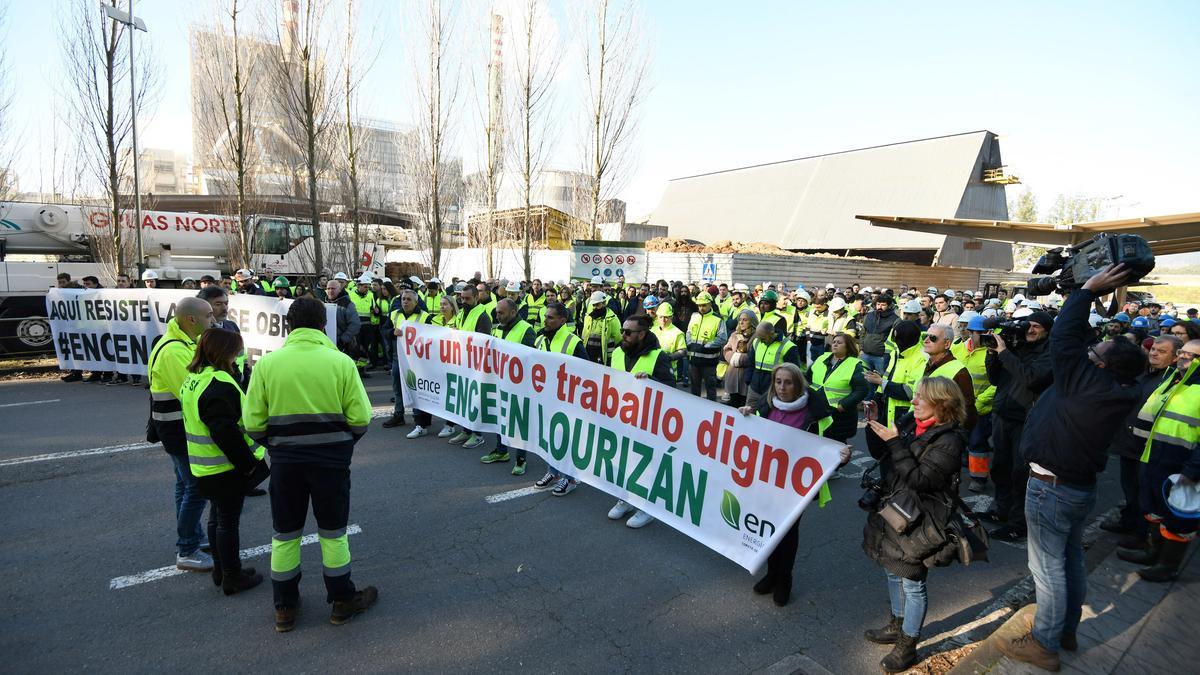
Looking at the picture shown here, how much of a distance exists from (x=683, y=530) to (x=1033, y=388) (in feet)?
10.8

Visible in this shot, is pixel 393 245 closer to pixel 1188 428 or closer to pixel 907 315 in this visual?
pixel 907 315

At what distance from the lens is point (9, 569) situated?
420 cm

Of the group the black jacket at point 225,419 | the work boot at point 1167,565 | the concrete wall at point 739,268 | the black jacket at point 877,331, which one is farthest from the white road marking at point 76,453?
the concrete wall at point 739,268

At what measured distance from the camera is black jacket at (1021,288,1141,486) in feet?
9.89

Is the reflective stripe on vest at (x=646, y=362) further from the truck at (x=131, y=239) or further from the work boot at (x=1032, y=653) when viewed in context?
the truck at (x=131, y=239)

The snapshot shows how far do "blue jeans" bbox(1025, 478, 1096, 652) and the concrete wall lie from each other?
71.5 ft

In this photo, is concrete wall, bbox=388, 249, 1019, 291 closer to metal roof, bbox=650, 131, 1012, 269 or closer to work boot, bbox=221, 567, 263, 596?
metal roof, bbox=650, 131, 1012, 269

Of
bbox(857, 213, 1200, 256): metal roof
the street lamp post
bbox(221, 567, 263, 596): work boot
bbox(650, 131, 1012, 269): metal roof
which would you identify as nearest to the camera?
bbox(221, 567, 263, 596): work boot

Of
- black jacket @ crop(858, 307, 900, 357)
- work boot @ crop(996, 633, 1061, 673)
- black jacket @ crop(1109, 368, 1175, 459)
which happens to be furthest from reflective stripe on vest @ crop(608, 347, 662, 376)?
black jacket @ crop(858, 307, 900, 357)

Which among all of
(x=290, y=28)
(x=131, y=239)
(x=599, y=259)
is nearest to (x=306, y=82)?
(x=290, y=28)

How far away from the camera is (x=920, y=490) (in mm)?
3107

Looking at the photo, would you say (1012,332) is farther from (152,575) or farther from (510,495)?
(152,575)

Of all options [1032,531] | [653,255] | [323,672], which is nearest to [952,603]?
[1032,531]

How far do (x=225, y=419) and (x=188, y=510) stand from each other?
3.50ft
